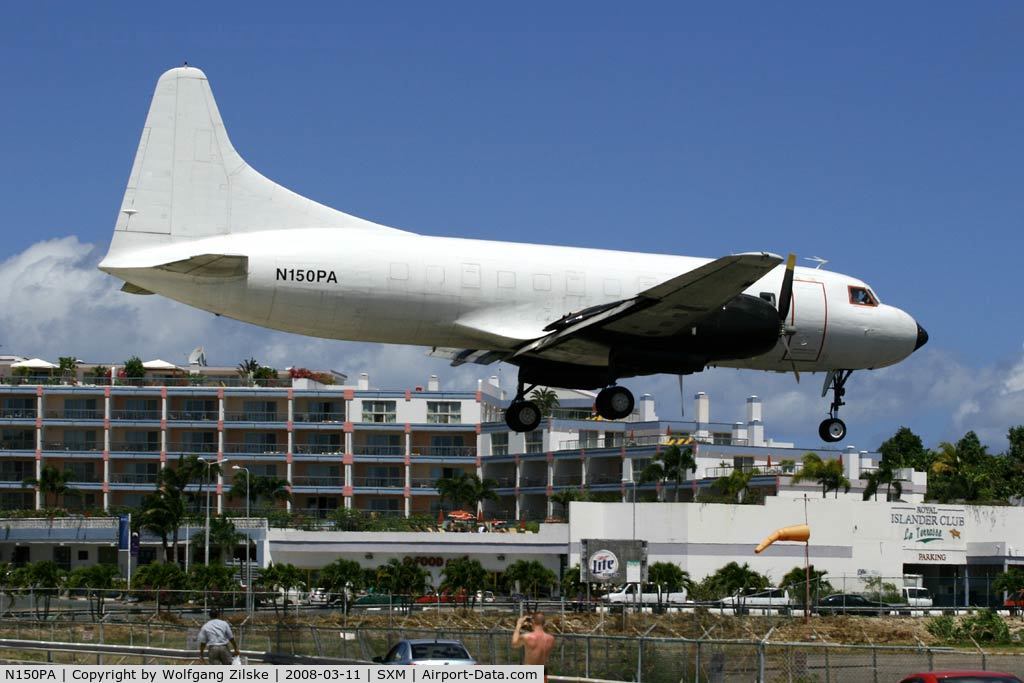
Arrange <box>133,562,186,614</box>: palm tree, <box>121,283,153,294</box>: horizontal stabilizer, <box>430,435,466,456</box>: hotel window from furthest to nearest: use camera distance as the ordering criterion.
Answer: <box>430,435,466,456</box>: hotel window → <box>133,562,186,614</box>: palm tree → <box>121,283,153,294</box>: horizontal stabilizer

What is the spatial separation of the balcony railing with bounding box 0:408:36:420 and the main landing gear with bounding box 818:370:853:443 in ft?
334

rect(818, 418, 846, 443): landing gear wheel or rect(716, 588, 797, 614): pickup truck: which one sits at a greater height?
rect(818, 418, 846, 443): landing gear wheel

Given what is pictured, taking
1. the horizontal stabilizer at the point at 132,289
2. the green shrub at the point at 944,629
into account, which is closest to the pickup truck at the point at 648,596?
the green shrub at the point at 944,629

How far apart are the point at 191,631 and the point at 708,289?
17.6 meters

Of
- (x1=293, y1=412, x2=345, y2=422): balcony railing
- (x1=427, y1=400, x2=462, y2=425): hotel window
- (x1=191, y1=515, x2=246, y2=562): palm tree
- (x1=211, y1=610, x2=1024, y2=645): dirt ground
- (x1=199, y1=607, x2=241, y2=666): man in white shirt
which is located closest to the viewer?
(x1=199, y1=607, x2=241, y2=666): man in white shirt

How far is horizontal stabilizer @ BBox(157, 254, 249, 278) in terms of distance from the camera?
3144 centimetres

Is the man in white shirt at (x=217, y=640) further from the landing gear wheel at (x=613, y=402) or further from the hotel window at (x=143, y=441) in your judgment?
the hotel window at (x=143, y=441)

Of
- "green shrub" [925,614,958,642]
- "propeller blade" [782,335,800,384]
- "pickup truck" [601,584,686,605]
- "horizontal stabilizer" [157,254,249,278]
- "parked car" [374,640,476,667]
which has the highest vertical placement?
"horizontal stabilizer" [157,254,249,278]

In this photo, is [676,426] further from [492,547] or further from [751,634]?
[751,634]

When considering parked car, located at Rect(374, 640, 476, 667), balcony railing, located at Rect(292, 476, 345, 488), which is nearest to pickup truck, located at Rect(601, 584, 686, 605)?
parked car, located at Rect(374, 640, 476, 667)

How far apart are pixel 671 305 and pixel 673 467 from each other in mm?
74767

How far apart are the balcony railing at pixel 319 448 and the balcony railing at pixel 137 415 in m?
12.7

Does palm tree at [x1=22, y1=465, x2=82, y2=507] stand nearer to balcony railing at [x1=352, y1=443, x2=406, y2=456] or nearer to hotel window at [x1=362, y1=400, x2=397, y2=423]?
balcony railing at [x1=352, y1=443, x2=406, y2=456]

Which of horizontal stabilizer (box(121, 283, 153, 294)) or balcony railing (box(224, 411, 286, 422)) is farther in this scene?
balcony railing (box(224, 411, 286, 422))
